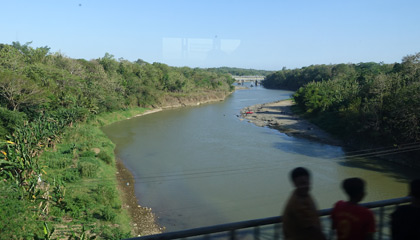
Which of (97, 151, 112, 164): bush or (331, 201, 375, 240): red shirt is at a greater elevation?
(331, 201, 375, 240): red shirt

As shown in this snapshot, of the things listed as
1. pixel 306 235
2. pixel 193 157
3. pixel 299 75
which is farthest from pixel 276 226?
pixel 299 75

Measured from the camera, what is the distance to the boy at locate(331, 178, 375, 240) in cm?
187

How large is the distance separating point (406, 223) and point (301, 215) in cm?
68

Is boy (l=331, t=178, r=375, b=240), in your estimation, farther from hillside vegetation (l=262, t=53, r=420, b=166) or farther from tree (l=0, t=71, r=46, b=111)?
tree (l=0, t=71, r=46, b=111)

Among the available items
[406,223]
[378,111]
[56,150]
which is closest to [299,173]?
[406,223]

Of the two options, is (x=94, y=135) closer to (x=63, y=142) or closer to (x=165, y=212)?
(x=63, y=142)

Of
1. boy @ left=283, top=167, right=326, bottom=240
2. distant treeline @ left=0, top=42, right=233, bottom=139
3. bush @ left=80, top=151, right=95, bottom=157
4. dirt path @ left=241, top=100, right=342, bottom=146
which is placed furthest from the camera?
dirt path @ left=241, top=100, right=342, bottom=146

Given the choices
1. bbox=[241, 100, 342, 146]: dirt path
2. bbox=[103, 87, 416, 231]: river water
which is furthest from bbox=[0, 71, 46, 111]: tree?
bbox=[241, 100, 342, 146]: dirt path

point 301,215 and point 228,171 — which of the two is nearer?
point 301,215

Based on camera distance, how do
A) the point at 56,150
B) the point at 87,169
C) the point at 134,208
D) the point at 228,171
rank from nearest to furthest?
the point at 134,208
the point at 87,169
the point at 228,171
the point at 56,150

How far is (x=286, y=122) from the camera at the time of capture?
26.8m

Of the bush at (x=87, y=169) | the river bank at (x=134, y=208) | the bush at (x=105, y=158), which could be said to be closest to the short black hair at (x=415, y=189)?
the river bank at (x=134, y=208)

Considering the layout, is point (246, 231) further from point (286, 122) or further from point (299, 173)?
point (286, 122)

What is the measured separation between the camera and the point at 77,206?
9.42m
